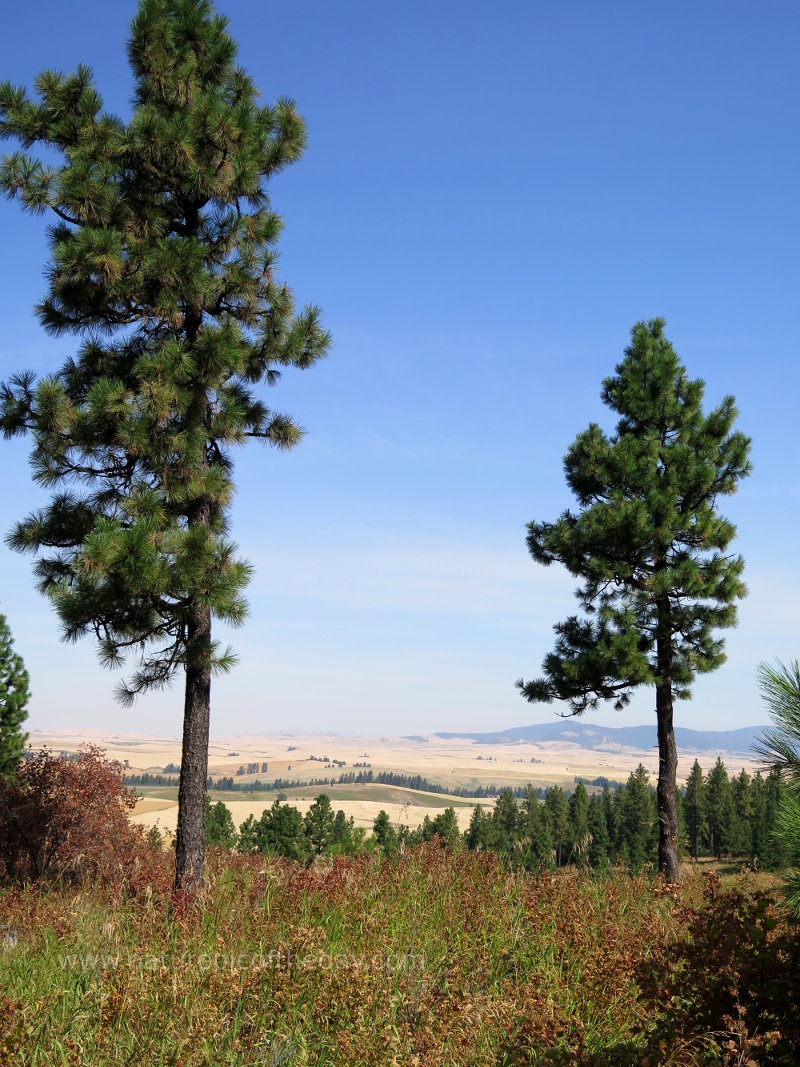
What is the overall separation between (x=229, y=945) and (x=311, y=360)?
26.8ft

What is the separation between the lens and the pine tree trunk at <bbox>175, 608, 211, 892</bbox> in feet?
32.5

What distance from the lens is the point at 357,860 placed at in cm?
902

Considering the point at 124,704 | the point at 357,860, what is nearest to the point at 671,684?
the point at 357,860

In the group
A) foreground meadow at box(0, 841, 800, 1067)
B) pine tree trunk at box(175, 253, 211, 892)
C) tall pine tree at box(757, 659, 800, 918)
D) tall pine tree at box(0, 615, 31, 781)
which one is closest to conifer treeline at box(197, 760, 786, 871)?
tall pine tree at box(0, 615, 31, 781)

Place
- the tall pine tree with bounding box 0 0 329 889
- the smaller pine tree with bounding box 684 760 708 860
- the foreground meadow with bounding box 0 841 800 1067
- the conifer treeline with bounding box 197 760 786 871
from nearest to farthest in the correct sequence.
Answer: the foreground meadow with bounding box 0 841 800 1067
the tall pine tree with bounding box 0 0 329 889
the conifer treeline with bounding box 197 760 786 871
the smaller pine tree with bounding box 684 760 708 860

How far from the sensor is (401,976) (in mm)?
5465

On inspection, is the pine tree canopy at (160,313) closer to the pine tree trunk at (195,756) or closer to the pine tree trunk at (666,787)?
the pine tree trunk at (195,756)

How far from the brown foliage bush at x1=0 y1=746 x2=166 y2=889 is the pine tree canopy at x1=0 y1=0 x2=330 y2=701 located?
277 cm

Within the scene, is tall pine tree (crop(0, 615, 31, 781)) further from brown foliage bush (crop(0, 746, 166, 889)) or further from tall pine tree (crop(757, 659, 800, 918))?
tall pine tree (crop(757, 659, 800, 918))

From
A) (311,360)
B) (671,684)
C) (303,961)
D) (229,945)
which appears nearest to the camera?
(303,961)

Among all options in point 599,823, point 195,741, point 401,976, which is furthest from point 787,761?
point 599,823

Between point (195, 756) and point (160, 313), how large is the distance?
6013 millimetres

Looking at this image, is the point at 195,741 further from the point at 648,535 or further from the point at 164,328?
the point at 648,535

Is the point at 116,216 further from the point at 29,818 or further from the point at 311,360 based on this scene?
the point at 29,818
